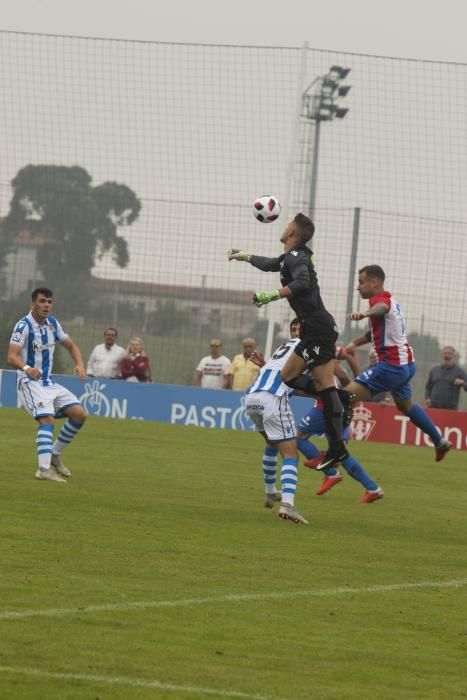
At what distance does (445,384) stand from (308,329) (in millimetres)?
13850

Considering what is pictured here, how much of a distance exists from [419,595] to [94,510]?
3.97 meters

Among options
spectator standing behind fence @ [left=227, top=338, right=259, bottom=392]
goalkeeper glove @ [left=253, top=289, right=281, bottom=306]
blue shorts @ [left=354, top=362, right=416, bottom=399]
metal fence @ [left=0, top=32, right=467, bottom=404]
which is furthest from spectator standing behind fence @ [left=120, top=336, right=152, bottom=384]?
goalkeeper glove @ [left=253, top=289, right=281, bottom=306]

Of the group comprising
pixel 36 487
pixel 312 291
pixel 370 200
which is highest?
pixel 370 200

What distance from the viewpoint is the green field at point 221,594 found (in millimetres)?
5957

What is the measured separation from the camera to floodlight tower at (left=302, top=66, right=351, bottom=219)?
1035 inches

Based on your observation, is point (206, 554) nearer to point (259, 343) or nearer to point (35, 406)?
point (35, 406)

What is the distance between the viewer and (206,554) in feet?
31.3

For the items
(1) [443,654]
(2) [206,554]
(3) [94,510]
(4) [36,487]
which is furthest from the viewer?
(4) [36,487]

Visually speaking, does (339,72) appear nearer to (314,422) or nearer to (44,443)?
(314,422)

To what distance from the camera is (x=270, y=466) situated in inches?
504

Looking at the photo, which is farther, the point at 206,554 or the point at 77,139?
the point at 77,139

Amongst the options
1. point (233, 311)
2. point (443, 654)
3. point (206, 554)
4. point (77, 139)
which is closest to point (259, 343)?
point (233, 311)

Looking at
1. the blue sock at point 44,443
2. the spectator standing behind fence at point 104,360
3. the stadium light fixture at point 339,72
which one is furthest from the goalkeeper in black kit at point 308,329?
the stadium light fixture at point 339,72

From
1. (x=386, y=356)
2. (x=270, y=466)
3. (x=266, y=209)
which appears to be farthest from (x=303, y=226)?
(x=386, y=356)
